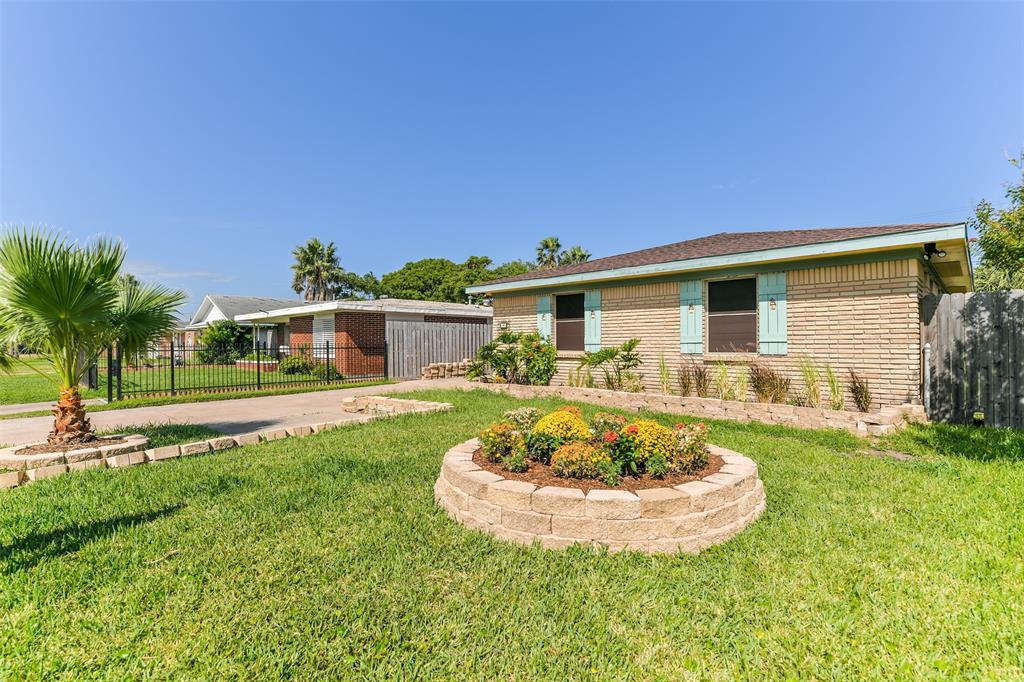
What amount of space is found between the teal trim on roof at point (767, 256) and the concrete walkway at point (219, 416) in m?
6.00

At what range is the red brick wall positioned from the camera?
55.7 ft

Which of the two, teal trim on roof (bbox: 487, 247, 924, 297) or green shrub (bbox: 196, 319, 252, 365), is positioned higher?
teal trim on roof (bbox: 487, 247, 924, 297)

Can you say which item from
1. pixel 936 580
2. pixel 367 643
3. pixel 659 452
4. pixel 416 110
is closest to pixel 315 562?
pixel 367 643

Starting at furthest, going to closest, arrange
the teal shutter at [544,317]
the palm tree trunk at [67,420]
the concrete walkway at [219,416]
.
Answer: the teal shutter at [544,317] < the concrete walkway at [219,416] < the palm tree trunk at [67,420]

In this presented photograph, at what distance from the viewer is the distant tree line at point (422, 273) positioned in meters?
41.6

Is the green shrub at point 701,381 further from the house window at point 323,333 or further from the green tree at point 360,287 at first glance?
the green tree at point 360,287

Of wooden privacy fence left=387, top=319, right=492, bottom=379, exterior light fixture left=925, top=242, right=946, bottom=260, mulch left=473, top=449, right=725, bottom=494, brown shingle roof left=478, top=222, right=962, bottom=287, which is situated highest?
brown shingle roof left=478, top=222, right=962, bottom=287

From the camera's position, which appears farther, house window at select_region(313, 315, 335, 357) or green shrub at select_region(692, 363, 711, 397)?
house window at select_region(313, 315, 335, 357)

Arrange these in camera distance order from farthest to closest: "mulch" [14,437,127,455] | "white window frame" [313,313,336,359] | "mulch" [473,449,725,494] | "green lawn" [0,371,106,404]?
"white window frame" [313,313,336,359] → "green lawn" [0,371,106,404] → "mulch" [14,437,127,455] → "mulch" [473,449,725,494]

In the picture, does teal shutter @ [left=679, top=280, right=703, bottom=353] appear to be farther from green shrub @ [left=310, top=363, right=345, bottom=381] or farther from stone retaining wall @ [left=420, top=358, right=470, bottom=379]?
green shrub @ [left=310, top=363, right=345, bottom=381]

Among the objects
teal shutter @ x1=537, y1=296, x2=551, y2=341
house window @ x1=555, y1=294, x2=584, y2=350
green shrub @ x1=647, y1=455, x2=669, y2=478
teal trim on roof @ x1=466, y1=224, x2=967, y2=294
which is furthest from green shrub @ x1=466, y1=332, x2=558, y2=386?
green shrub @ x1=647, y1=455, x2=669, y2=478

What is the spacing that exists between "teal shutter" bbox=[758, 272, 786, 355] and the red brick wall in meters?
12.4

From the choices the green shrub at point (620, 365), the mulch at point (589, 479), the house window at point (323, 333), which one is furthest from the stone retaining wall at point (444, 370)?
the mulch at point (589, 479)

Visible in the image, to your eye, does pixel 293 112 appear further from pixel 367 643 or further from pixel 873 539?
pixel 873 539
